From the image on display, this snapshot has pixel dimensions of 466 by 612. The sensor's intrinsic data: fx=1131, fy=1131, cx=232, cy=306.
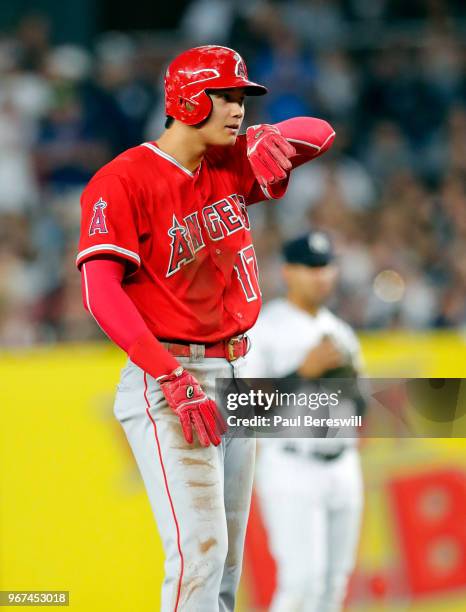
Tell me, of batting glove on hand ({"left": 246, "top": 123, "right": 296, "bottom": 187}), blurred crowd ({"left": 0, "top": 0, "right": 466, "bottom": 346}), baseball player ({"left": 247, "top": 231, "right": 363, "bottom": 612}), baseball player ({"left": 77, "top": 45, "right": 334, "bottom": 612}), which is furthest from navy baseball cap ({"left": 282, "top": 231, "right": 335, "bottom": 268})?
blurred crowd ({"left": 0, "top": 0, "right": 466, "bottom": 346})

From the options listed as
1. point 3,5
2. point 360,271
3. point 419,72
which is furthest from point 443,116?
point 3,5

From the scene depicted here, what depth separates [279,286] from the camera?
7.24 m

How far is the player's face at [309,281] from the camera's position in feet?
17.5

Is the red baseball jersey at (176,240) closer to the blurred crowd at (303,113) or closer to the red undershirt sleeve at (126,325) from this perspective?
Answer: the red undershirt sleeve at (126,325)

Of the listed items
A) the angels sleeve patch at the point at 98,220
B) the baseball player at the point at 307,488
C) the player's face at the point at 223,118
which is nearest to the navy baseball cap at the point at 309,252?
the baseball player at the point at 307,488

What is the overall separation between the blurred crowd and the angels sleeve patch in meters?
4.02

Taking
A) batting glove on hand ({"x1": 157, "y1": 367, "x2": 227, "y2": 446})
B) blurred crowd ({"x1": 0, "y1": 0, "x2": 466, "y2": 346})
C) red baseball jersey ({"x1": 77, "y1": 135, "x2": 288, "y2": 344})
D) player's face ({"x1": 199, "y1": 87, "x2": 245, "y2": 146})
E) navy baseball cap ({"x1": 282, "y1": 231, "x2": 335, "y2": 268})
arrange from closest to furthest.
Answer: batting glove on hand ({"x1": 157, "y1": 367, "x2": 227, "y2": 446}) → red baseball jersey ({"x1": 77, "y1": 135, "x2": 288, "y2": 344}) → player's face ({"x1": 199, "y1": 87, "x2": 245, "y2": 146}) → navy baseball cap ({"x1": 282, "y1": 231, "x2": 335, "y2": 268}) → blurred crowd ({"x1": 0, "y1": 0, "x2": 466, "y2": 346})

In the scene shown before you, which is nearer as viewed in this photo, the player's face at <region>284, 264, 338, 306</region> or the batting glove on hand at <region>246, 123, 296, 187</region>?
the batting glove on hand at <region>246, 123, 296, 187</region>

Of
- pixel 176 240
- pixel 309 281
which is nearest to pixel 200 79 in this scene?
pixel 176 240

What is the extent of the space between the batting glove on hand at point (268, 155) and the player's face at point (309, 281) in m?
1.77

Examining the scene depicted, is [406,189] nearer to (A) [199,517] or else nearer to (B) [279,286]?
(B) [279,286]

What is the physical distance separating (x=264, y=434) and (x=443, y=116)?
542 centimetres

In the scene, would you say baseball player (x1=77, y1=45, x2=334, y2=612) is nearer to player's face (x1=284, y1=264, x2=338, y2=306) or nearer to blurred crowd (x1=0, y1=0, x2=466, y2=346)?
player's face (x1=284, y1=264, x2=338, y2=306)

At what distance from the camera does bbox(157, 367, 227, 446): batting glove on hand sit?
10.6 feet
